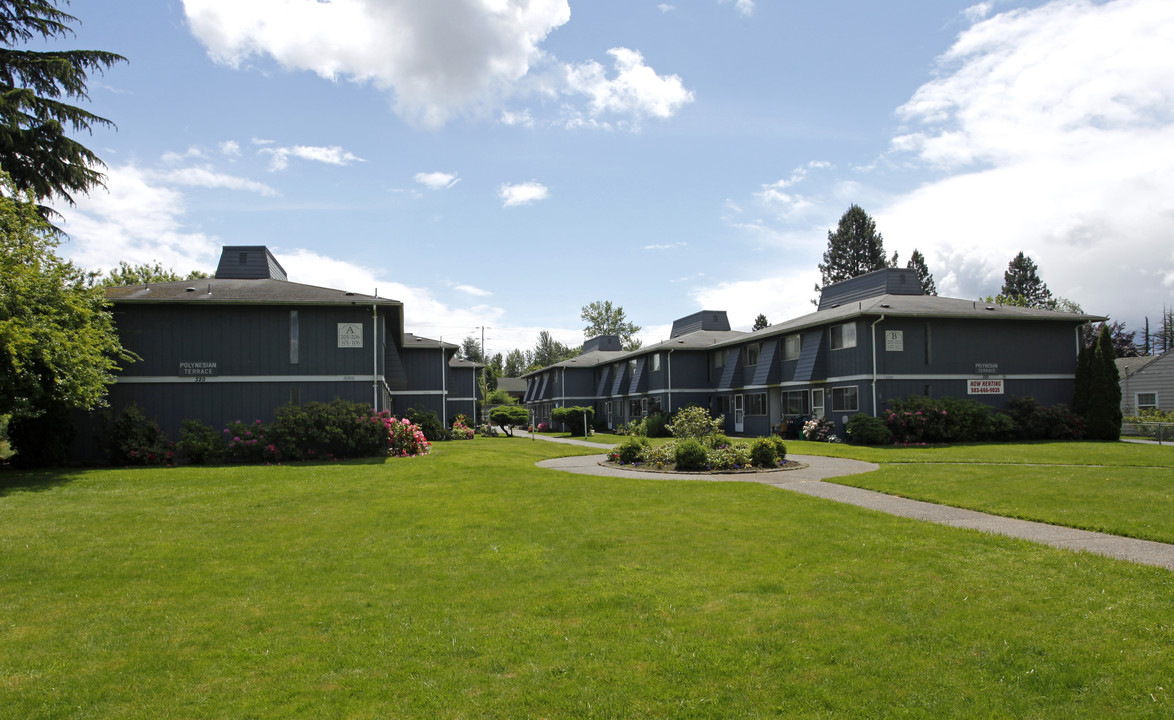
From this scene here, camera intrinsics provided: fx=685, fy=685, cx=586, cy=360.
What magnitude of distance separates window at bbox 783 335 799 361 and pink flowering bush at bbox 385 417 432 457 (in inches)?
752

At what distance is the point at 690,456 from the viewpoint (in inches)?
698

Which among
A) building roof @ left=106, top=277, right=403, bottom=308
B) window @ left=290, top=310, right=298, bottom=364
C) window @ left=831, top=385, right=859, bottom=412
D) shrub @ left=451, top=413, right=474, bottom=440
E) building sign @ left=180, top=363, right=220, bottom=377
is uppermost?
building roof @ left=106, top=277, right=403, bottom=308

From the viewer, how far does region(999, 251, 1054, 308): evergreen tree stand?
72.9 meters

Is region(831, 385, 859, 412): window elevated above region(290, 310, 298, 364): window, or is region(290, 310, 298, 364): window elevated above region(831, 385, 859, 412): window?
region(290, 310, 298, 364): window

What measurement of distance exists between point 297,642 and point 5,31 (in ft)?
80.8

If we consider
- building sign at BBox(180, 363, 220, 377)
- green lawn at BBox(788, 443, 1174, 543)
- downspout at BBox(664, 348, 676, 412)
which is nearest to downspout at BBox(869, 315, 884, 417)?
green lawn at BBox(788, 443, 1174, 543)

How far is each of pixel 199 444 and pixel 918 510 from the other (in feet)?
60.0

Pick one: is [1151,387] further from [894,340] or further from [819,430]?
[819,430]

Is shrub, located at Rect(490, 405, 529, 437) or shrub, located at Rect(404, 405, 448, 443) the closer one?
shrub, located at Rect(404, 405, 448, 443)

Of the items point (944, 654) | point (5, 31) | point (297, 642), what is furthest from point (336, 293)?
point (944, 654)

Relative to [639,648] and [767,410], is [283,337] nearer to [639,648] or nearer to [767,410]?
[639,648]

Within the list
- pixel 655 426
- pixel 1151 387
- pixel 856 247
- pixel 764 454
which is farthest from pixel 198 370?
pixel 856 247

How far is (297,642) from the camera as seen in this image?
5.38 meters

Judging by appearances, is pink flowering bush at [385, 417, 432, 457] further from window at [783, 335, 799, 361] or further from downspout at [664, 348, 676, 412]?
downspout at [664, 348, 676, 412]
